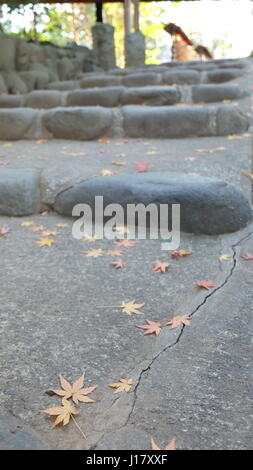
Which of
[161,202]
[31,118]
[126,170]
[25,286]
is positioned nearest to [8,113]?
[31,118]

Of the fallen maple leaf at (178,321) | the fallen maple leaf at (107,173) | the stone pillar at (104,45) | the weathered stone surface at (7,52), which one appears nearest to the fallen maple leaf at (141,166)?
the fallen maple leaf at (107,173)

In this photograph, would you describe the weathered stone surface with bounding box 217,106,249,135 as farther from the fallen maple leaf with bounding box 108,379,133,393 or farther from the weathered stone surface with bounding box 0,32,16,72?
the weathered stone surface with bounding box 0,32,16,72

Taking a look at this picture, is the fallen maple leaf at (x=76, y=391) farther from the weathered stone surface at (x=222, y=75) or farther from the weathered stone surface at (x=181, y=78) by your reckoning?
the weathered stone surface at (x=222, y=75)

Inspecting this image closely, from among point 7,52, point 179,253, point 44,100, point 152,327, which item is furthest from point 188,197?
point 7,52

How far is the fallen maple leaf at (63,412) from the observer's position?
125cm

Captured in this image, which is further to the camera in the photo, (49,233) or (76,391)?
(49,233)

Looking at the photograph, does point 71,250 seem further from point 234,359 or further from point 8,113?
point 8,113

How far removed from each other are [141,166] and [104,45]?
31.7 feet

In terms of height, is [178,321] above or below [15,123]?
below

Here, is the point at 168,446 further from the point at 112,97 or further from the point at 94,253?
the point at 112,97

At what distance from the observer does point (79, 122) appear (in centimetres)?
467

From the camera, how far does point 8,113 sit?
4.72m

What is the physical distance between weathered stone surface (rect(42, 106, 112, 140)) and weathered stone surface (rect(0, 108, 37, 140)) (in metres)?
0.23

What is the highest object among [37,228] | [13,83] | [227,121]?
[13,83]
